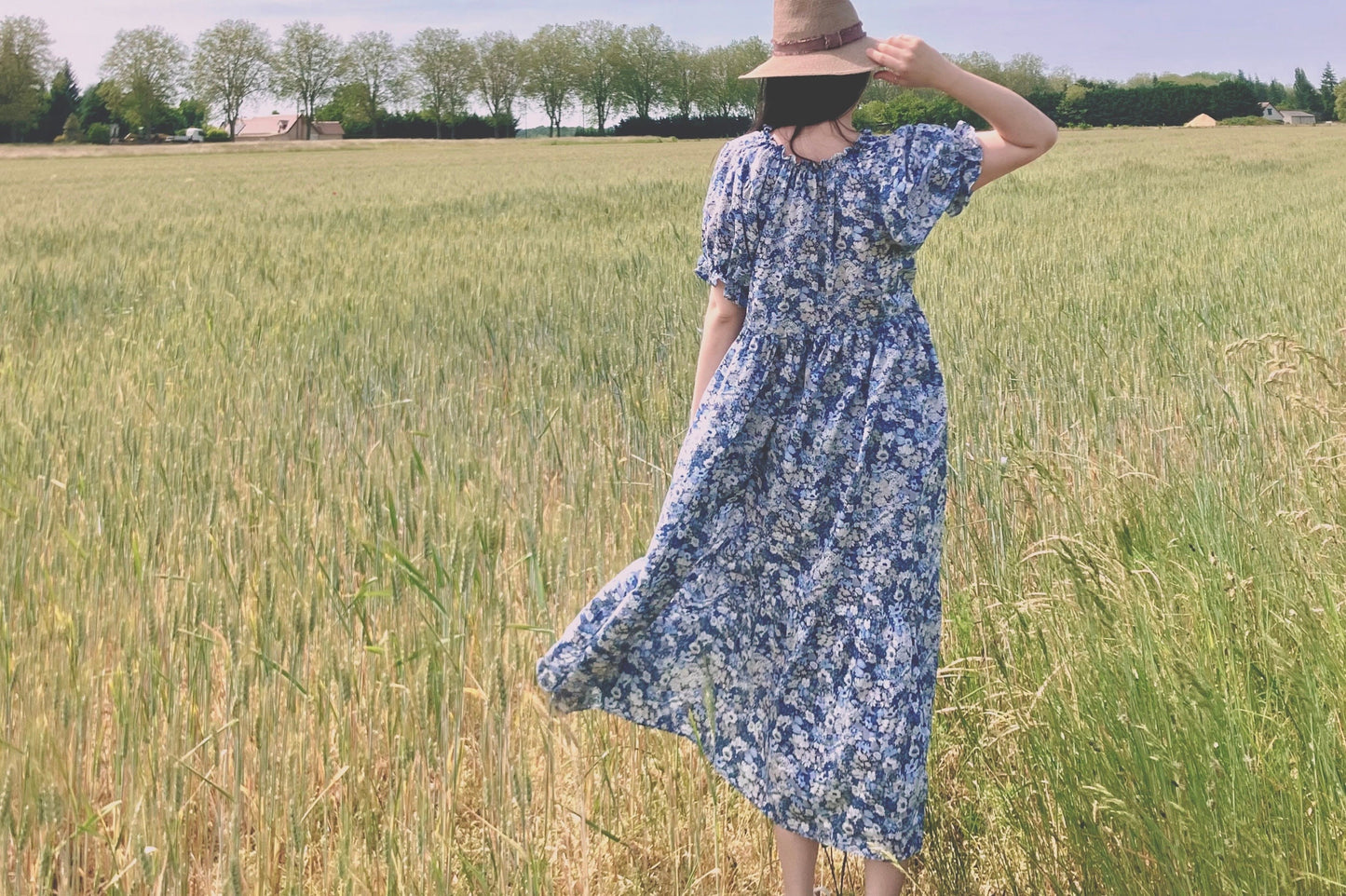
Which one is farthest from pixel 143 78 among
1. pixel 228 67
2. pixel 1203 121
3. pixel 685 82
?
pixel 1203 121

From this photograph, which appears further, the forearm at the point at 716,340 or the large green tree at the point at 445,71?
the large green tree at the point at 445,71

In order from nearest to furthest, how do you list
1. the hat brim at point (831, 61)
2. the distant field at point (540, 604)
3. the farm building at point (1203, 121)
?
the distant field at point (540, 604), the hat brim at point (831, 61), the farm building at point (1203, 121)

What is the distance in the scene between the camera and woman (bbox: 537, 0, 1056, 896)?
1.63 m

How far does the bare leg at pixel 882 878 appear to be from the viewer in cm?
163

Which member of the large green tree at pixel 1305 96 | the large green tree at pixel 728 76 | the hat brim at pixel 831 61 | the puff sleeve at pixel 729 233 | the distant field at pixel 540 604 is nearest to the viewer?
the distant field at pixel 540 604

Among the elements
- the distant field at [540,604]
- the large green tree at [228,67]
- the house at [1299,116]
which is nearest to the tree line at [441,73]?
the large green tree at [228,67]

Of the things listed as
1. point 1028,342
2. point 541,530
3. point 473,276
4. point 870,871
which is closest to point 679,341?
point 1028,342

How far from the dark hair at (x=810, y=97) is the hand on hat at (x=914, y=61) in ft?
0.15

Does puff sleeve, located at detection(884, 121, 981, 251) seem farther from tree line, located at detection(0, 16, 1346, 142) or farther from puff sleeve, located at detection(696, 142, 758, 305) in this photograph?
tree line, located at detection(0, 16, 1346, 142)

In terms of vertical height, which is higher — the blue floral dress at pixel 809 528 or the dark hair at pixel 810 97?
the dark hair at pixel 810 97

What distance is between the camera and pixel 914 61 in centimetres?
161

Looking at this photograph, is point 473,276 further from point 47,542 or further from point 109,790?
point 109,790

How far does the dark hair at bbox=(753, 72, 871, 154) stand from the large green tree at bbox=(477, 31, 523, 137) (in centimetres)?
9082

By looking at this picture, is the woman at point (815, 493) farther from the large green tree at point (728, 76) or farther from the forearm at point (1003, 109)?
the large green tree at point (728, 76)
